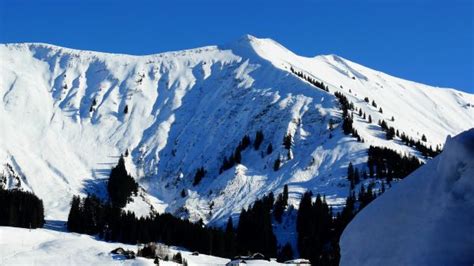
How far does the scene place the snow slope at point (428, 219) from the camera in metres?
9.88

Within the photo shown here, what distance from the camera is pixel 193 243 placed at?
10606cm

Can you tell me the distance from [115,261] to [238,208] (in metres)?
57.5

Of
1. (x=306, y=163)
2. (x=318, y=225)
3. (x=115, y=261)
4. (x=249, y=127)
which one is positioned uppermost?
(x=249, y=127)

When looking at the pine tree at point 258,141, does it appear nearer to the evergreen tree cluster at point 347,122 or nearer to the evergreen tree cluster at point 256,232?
the evergreen tree cluster at point 347,122

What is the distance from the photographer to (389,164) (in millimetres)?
125688

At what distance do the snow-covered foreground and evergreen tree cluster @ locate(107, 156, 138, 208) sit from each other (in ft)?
167

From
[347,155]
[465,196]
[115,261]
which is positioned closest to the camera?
[465,196]

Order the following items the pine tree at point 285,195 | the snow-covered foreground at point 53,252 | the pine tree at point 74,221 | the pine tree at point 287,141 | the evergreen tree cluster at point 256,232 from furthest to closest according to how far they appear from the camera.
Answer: the pine tree at point 287,141 < the pine tree at point 285,195 < the pine tree at point 74,221 < the evergreen tree cluster at point 256,232 < the snow-covered foreground at point 53,252

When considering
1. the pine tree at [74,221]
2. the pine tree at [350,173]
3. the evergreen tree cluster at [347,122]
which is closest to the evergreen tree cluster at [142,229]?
the pine tree at [74,221]

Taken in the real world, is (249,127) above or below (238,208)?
above

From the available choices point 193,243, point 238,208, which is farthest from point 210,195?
point 193,243

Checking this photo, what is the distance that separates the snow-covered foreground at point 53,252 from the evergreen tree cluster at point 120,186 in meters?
50.8

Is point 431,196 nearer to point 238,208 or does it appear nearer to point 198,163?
point 238,208

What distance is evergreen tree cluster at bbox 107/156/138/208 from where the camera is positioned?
146125mm
